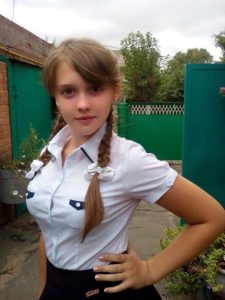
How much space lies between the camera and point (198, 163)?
350cm

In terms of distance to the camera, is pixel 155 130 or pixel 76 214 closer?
pixel 76 214

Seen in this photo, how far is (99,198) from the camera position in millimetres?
1123

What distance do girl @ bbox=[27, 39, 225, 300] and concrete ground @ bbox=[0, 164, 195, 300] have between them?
212cm

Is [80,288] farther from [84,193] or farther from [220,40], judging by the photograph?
[220,40]

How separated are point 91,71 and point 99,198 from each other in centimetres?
39

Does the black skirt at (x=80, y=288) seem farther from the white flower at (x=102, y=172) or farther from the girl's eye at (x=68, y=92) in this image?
the girl's eye at (x=68, y=92)

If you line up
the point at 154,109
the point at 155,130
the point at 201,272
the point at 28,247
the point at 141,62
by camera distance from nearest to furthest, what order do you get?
the point at 201,272
the point at 28,247
the point at 155,130
the point at 154,109
the point at 141,62

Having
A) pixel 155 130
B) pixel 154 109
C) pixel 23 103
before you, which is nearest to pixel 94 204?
pixel 23 103

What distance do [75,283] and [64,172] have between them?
0.37m

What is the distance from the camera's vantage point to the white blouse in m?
1.14

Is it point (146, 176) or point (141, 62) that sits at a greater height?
point (141, 62)

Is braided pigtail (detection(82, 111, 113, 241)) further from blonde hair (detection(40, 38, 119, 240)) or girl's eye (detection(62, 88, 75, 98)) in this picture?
girl's eye (detection(62, 88, 75, 98))

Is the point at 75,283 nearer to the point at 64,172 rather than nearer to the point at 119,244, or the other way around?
the point at 119,244

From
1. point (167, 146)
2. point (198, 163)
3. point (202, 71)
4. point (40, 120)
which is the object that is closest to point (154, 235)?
point (198, 163)
